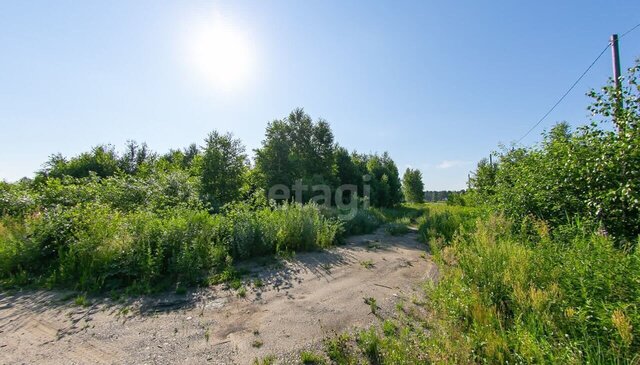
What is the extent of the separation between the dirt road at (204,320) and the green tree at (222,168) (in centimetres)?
884

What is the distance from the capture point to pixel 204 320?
3344mm

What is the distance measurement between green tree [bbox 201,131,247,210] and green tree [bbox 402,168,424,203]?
91.2ft

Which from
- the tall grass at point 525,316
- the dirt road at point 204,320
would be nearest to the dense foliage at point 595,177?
the tall grass at point 525,316

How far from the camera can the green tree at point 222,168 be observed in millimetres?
13016

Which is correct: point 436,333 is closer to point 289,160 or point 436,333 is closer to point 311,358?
point 311,358

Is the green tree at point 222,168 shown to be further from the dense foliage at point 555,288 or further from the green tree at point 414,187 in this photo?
the green tree at point 414,187

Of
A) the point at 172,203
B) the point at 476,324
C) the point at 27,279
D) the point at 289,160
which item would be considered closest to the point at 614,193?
the point at 476,324

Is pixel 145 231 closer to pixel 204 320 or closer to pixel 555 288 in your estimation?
pixel 204 320

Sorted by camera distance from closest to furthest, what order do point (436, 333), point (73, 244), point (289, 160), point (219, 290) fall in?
1. point (436, 333)
2. point (219, 290)
3. point (73, 244)
4. point (289, 160)

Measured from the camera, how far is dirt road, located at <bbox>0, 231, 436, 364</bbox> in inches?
104

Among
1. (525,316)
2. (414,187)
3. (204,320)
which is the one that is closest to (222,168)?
(204,320)

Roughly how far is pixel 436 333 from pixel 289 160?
47.8 ft

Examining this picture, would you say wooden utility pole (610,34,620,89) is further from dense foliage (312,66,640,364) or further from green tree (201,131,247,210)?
green tree (201,131,247,210)

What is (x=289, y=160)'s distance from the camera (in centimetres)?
1669
